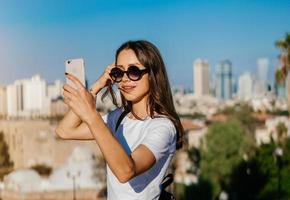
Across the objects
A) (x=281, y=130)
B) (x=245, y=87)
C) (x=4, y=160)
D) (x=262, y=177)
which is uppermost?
(x=245, y=87)

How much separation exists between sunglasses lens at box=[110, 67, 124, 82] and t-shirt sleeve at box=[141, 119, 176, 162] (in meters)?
0.07

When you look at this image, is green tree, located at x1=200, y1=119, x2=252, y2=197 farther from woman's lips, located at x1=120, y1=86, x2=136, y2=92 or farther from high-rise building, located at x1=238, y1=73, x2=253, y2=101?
woman's lips, located at x1=120, y1=86, x2=136, y2=92

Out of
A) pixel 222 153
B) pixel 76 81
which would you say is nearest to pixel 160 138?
pixel 76 81

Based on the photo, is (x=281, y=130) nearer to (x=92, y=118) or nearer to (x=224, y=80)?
(x=224, y=80)

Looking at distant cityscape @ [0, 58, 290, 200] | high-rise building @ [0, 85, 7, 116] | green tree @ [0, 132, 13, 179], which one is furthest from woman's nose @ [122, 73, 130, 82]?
high-rise building @ [0, 85, 7, 116]

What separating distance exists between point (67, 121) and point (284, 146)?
29.8 ft

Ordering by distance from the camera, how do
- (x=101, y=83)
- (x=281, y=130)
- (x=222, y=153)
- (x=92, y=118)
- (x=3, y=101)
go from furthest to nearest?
(x=3, y=101) → (x=281, y=130) → (x=222, y=153) → (x=101, y=83) → (x=92, y=118)

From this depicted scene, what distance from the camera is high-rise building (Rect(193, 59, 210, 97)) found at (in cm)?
1944

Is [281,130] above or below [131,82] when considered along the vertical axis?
below

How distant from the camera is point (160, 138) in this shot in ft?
2.55

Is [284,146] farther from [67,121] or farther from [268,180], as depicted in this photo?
[67,121]

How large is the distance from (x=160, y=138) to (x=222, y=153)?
9293 mm

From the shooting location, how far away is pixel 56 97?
15352mm

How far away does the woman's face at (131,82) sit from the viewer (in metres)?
0.81
